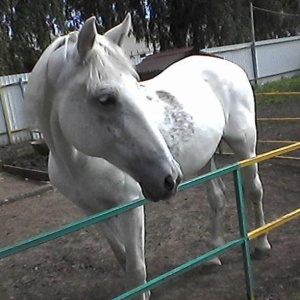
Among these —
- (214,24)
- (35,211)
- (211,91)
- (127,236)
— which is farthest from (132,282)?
(214,24)

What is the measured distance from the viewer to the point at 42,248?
422cm

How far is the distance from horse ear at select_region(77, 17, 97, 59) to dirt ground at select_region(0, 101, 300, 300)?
6.06ft

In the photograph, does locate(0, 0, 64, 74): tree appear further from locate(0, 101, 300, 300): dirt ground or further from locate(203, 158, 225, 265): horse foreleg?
locate(203, 158, 225, 265): horse foreleg

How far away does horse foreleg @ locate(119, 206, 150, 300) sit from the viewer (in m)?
2.47

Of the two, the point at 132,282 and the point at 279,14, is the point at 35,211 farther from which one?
the point at 279,14

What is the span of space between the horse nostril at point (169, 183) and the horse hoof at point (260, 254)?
6.36 feet

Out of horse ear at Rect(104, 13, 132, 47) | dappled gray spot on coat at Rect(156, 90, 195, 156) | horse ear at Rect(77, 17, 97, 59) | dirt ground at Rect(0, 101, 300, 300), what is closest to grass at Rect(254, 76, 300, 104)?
dirt ground at Rect(0, 101, 300, 300)

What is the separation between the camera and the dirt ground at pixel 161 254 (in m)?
3.22

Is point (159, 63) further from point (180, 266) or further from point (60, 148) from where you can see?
point (180, 266)

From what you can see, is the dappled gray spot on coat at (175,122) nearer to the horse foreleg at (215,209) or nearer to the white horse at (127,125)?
the white horse at (127,125)

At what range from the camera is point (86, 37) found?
189cm

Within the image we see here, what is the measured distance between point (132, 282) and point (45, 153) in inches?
209

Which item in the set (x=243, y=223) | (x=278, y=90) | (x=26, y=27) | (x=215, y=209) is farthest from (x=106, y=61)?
(x=26, y=27)

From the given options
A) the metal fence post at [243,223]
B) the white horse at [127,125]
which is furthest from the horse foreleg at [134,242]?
the metal fence post at [243,223]
